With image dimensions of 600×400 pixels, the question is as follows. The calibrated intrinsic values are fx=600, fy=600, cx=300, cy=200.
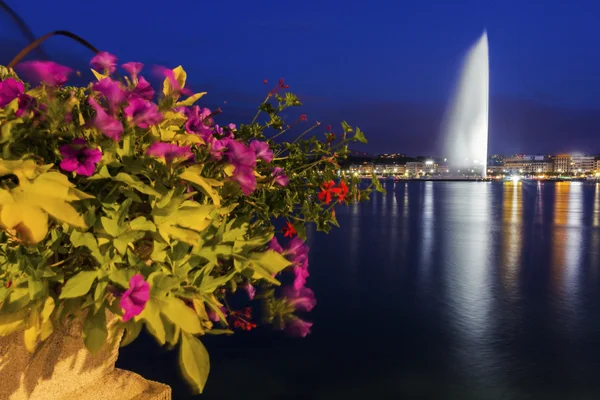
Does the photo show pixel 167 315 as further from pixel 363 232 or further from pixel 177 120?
pixel 363 232

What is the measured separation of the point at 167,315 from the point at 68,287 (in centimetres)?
22

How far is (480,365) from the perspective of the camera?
849cm

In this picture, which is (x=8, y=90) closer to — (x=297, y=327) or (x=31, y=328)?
(x=31, y=328)

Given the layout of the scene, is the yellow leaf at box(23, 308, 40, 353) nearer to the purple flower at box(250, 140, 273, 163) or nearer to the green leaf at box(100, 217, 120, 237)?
the green leaf at box(100, 217, 120, 237)

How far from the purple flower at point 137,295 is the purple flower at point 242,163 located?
443mm

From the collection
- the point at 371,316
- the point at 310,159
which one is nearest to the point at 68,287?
the point at 310,159

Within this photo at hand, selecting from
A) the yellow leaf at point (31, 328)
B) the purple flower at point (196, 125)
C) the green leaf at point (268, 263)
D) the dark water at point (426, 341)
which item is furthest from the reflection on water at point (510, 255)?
the yellow leaf at point (31, 328)

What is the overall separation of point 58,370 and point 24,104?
87 cm

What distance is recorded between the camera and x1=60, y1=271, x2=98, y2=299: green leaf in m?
1.26

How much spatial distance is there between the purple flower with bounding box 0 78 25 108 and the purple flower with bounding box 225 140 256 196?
1.73 ft

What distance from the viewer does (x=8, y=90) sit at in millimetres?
1459

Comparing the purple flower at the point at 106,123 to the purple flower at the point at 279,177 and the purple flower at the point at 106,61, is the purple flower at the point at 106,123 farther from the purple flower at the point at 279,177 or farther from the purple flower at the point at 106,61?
the purple flower at the point at 279,177

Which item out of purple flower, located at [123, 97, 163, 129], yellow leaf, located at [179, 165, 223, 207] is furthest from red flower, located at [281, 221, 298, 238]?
purple flower, located at [123, 97, 163, 129]

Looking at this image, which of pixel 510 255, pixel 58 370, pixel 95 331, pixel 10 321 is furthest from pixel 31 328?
pixel 510 255
